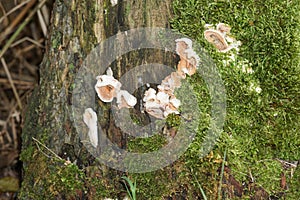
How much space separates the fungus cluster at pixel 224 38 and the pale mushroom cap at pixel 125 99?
40cm

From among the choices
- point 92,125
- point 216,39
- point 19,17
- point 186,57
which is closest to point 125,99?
point 92,125

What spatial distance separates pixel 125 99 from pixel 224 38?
0.48 meters

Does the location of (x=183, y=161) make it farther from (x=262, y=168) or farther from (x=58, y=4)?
(x=58, y=4)

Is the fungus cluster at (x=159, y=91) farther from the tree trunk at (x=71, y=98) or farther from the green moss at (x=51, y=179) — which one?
the green moss at (x=51, y=179)

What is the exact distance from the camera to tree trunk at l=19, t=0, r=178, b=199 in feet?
5.71

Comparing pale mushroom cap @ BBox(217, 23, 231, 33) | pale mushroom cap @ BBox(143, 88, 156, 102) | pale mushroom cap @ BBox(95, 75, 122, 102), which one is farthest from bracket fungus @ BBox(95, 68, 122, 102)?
pale mushroom cap @ BBox(217, 23, 231, 33)

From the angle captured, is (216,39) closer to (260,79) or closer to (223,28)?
(223,28)

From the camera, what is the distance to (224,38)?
1.72 m

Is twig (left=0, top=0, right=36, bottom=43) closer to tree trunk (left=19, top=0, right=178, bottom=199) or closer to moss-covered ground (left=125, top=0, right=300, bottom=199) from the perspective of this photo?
tree trunk (left=19, top=0, right=178, bottom=199)

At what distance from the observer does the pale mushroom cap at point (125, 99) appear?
5.58 feet

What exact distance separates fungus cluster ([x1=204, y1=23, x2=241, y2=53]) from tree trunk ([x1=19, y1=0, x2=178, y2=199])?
0.58ft

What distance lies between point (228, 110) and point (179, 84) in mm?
227

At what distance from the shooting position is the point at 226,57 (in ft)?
5.69

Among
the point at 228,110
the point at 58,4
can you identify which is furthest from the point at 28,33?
the point at 228,110
